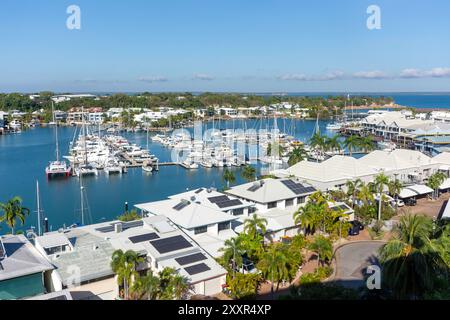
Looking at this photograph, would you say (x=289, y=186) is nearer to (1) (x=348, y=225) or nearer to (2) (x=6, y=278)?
(1) (x=348, y=225)

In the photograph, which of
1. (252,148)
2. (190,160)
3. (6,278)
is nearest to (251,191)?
(6,278)

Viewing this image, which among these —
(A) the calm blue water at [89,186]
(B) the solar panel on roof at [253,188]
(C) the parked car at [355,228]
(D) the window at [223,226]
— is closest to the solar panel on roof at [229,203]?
(D) the window at [223,226]

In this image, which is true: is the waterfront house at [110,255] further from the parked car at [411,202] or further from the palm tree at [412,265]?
the parked car at [411,202]

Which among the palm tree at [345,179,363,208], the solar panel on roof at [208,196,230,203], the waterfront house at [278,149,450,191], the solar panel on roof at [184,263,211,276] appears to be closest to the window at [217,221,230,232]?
the solar panel on roof at [208,196,230,203]

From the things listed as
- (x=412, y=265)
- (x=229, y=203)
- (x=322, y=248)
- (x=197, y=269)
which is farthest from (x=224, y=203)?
(x=412, y=265)
